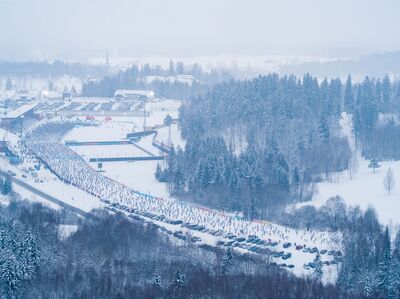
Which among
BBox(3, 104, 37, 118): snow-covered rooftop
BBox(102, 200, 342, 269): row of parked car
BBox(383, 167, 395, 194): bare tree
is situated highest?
BBox(3, 104, 37, 118): snow-covered rooftop

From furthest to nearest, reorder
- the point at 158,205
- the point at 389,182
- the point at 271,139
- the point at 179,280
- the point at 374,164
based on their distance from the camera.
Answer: the point at 271,139 < the point at 374,164 < the point at 158,205 < the point at 389,182 < the point at 179,280

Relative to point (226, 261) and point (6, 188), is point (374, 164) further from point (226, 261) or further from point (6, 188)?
point (6, 188)

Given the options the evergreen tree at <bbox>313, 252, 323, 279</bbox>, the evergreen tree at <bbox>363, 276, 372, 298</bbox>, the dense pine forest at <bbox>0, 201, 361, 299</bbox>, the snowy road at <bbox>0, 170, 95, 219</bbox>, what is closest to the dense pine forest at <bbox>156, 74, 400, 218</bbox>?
the snowy road at <bbox>0, 170, 95, 219</bbox>

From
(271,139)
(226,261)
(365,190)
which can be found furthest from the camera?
(271,139)

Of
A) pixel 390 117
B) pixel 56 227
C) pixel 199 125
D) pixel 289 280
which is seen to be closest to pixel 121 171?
pixel 199 125

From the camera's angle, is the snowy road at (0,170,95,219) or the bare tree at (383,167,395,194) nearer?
the snowy road at (0,170,95,219)

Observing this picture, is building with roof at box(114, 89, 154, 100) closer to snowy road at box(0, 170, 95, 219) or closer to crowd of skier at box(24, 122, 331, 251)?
crowd of skier at box(24, 122, 331, 251)

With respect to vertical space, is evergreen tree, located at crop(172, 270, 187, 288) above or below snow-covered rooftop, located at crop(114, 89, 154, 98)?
below

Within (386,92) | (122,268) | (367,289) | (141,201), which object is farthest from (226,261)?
(386,92)

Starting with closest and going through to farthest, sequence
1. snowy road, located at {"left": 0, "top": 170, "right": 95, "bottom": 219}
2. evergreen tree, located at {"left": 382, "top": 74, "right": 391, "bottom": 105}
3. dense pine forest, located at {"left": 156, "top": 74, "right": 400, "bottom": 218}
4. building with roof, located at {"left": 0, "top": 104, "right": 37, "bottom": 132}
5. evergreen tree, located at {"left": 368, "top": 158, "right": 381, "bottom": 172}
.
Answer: snowy road, located at {"left": 0, "top": 170, "right": 95, "bottom": 219}
dense pine forest, located at {"left": 156, "top": 74, "right": 400, "bottom": 218}
evergreen tree, located at {"left": 368, "top": 158, "right": 381, "bottom": 172}
evergreen tree, located at {"left": 382, "top": 74, "right": 391, "bottom": 105}
building with roof, located at {"left": 0, "top": 104, "right": 37, "bottom": 132}

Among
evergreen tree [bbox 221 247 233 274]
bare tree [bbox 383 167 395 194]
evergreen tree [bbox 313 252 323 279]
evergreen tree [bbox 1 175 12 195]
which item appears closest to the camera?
evergreen tree [bbox 221 247 233 274]
